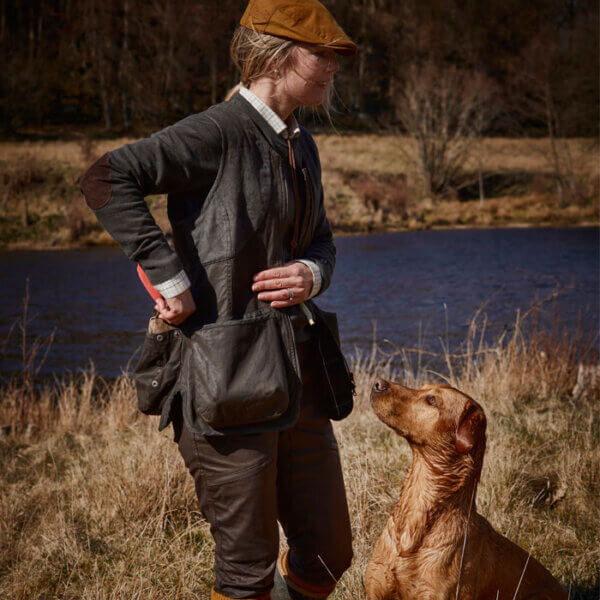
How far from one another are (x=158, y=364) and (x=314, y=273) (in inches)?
21.8

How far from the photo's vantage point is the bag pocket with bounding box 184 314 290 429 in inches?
75.7

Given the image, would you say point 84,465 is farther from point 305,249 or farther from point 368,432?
point 305,249

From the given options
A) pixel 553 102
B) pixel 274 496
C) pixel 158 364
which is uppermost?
pixel 553 102

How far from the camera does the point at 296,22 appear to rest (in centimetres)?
196

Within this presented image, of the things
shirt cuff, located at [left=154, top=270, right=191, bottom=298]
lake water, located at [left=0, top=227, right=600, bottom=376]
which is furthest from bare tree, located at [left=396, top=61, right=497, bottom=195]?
shirt cuff, located at [left=154, top=270, right=191, bottom=298]

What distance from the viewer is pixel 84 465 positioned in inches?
198

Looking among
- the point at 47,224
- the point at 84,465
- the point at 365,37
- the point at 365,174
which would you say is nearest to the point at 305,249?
the point at 84,465

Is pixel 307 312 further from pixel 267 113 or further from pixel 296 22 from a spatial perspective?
pixel 296 22

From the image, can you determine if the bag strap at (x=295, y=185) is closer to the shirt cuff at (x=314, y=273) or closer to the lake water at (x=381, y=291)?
the shirt cuff at (x=314, y=273)

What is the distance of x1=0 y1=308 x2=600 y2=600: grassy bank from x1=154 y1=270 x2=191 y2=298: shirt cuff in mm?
1309

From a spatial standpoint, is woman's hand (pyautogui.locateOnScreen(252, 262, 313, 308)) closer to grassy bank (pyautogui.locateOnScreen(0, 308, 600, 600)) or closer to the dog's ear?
the dog's ear

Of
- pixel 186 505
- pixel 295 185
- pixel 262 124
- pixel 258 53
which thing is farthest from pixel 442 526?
pixel 186 505

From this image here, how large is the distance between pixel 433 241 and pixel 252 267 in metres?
20.3

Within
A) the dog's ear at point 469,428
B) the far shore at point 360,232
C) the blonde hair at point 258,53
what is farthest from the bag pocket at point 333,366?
the far shore at point 360,232
